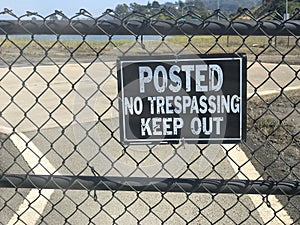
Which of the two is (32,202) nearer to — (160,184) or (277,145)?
(160,184)

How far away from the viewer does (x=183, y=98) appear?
7.23 ft

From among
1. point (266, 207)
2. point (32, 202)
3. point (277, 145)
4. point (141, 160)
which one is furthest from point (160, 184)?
point (277, 145)

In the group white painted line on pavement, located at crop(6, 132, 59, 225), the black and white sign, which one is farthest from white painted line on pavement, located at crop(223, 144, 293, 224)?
white painted line on pavement, located at crop(6, 132, 59, 225)

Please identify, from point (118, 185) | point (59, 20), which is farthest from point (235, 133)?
point (59, 20)

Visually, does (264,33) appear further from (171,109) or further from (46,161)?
(46,161)

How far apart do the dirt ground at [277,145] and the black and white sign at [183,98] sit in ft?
3.65

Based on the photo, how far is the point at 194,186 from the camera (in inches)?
92.6

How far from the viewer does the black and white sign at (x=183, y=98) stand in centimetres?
216

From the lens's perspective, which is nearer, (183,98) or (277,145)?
(183,98)

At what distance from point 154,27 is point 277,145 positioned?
4.18 m

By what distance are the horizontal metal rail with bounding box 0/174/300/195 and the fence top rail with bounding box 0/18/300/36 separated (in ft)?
2.51

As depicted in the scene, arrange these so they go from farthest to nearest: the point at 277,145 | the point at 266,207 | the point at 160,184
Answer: the point at 277,145
the point at 266,207
the point at 160,184

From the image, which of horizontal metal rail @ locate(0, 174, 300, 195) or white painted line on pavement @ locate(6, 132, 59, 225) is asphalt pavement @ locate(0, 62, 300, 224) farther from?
horizontal metal rail @ locate(0, 174, 300, 195)

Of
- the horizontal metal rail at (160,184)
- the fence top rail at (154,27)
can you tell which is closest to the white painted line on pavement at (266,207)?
the horizontal metal rail at (160,184)
